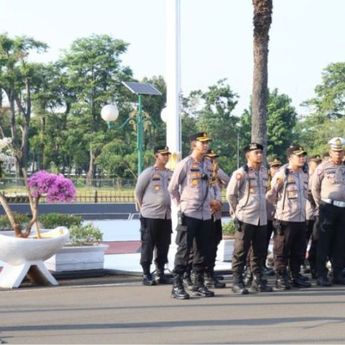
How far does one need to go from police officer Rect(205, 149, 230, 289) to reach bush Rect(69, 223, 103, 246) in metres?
2.31

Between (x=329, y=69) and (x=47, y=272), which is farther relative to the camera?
(x=329, y=69)

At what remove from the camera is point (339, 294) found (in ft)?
32.8

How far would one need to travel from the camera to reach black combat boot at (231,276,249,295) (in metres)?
10.0

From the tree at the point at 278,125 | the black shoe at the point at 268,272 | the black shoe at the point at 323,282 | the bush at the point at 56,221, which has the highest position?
the tree at the point at 278,125

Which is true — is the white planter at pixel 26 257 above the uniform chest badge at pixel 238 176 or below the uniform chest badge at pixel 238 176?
below

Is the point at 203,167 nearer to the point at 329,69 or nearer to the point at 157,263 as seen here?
the point at 157,263

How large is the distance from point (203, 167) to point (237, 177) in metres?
0.47

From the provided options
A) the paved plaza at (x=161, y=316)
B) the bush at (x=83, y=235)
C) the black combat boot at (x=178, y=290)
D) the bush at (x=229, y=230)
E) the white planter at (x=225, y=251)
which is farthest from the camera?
the bush at (x=229, y=230)

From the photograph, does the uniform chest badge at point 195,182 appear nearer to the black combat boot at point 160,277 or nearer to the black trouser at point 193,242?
the black trouser at point 193,242

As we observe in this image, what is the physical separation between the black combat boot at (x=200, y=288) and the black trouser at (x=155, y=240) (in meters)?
1.19

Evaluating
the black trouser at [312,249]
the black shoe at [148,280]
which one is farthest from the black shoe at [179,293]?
the black trouser at [312,249]

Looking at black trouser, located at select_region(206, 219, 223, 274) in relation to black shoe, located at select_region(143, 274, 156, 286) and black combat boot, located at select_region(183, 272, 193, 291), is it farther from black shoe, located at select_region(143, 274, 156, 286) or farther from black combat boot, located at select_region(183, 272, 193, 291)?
black shoe, located at select_region(143, 274, 156, 286)

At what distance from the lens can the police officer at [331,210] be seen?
11000 mm

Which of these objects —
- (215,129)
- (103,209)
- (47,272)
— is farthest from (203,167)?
(215,129)
